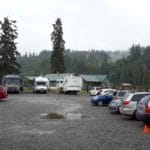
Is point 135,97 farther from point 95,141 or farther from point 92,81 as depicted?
point 92,81

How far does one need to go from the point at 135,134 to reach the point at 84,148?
4753 mm

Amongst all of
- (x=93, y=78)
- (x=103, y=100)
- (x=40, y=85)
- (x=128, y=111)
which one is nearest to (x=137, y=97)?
(x=128, y=111)

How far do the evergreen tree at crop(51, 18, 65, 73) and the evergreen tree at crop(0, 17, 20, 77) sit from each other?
35.3ft

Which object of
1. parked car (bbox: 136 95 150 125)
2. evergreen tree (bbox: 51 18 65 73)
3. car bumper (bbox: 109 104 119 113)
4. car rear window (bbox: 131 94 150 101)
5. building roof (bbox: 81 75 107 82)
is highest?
evergreen tree (bbox: 51 18 65 73)

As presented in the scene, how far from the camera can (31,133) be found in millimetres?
18234

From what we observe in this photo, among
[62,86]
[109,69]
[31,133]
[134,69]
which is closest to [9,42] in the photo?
[62,86]

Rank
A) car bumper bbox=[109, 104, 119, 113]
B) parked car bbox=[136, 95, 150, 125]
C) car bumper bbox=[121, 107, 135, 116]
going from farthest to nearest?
car bumper bbox=[109, 104, 119, 113] → car bumper bbox=[121, 107, 135, 116] → parked car bbox=[136, 95, 150, 125]

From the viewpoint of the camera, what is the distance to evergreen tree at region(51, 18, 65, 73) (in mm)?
95500

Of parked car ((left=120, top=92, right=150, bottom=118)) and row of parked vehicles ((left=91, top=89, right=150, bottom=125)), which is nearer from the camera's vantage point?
row of parked vehicles ((left=91, top=89, right=150, bottom=125))

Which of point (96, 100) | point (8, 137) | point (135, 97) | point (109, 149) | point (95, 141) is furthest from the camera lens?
point (96, 100)

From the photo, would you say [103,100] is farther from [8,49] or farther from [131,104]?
[8,49]

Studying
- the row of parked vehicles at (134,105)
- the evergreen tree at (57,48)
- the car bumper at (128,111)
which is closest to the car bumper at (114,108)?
the row of parked vehicles at (134,105)

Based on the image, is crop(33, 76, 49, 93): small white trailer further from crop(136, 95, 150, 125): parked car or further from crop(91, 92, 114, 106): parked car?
crop(136, 95, 150, 125): parked car

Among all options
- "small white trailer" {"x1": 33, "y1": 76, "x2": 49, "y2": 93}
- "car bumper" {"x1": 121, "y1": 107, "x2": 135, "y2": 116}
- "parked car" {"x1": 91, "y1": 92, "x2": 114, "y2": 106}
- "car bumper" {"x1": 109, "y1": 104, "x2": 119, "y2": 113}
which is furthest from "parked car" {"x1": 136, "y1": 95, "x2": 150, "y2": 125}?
"small white trailer" {"x1": 33, "y1": 76, "x2": 49, "y2": 93}
